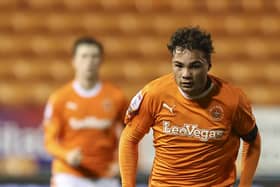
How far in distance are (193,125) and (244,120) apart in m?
0.27

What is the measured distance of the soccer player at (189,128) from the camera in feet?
14.5

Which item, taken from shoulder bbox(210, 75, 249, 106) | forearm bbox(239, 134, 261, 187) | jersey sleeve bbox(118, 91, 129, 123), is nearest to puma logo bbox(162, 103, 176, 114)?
shoulder bbox(210, 75, 249, 106)

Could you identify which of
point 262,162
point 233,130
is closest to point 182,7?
point 262,162

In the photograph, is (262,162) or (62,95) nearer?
(62,95)

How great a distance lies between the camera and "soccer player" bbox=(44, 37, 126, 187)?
6848mm

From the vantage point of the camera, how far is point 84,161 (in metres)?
6.92

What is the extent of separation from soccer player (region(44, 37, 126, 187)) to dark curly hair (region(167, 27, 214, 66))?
2602 mm

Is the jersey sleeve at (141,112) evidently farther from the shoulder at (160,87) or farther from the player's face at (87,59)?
the player's face at (87,59)

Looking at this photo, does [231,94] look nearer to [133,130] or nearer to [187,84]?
[187,84]

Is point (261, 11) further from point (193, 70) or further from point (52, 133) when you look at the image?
point (193, 70)

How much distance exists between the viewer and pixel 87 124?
6969 mm

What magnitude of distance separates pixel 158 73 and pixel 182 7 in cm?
122

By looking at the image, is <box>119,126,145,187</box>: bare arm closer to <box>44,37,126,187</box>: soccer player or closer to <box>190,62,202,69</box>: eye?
<box>190,62,202,69</box>: eye

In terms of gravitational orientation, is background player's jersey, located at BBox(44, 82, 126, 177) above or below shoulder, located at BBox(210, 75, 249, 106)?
below
